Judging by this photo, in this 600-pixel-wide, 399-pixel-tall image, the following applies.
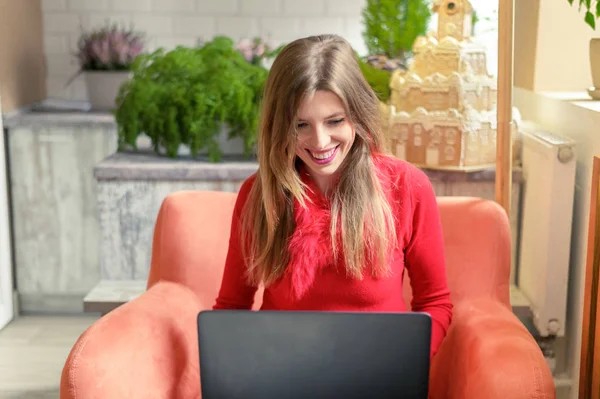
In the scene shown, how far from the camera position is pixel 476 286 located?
66.6 inches

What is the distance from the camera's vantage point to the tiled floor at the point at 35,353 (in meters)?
2.51

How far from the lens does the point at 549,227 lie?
75.7 inches

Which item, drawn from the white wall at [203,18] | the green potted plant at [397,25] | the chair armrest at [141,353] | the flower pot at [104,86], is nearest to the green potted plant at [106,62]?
the flower pot at [104,86]

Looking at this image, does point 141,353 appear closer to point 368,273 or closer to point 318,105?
point 368,273

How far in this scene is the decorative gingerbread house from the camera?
6.80 feet

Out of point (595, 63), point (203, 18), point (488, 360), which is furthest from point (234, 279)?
point (203, 18)

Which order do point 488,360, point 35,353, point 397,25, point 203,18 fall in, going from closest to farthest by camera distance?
point 488,360, point 397,25, point 35,353, point 203,18

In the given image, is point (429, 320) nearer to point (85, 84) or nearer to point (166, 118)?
point (166, 118)

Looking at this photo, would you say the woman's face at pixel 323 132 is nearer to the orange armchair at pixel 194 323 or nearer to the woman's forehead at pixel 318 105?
the woman's forehead at pixel 318 105

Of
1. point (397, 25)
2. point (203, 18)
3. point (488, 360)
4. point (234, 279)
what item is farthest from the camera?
point (203, 18)

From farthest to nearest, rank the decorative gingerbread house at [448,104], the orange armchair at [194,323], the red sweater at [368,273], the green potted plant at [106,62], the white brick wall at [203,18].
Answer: the white brick wall at [203,18] < the green potted plant at [106,62] < the decorative gingerbread house at [448,104] < the red sweater at [368,273] < the orange armchair at [194,323]

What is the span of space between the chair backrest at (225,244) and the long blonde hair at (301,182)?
0.26 meters

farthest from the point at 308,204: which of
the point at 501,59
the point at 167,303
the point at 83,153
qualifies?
the point at 83,153

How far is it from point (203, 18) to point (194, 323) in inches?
83.0
